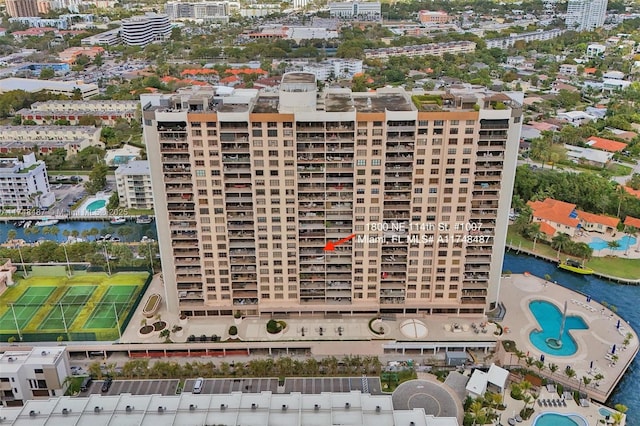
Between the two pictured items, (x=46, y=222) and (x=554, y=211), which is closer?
(x=554, y=211)

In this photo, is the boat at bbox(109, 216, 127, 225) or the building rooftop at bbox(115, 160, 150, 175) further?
the building rooftop at bbox(115, 160, 150, 175)

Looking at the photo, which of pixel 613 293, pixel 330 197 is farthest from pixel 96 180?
pixel 613 293

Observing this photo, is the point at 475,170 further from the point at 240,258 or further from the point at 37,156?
the point at 37,156

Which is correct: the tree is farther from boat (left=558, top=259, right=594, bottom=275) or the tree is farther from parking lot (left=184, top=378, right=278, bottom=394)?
boat (left=558, top=259, right=594, bottom=275)

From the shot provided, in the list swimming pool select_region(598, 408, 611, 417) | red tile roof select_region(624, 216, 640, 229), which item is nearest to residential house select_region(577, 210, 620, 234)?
red tile roof select_region(624, 216, 640, 229)

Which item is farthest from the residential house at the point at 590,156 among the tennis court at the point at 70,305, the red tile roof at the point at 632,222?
the tennis court at the point at 70,305

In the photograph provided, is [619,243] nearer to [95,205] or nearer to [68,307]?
[68,307]
